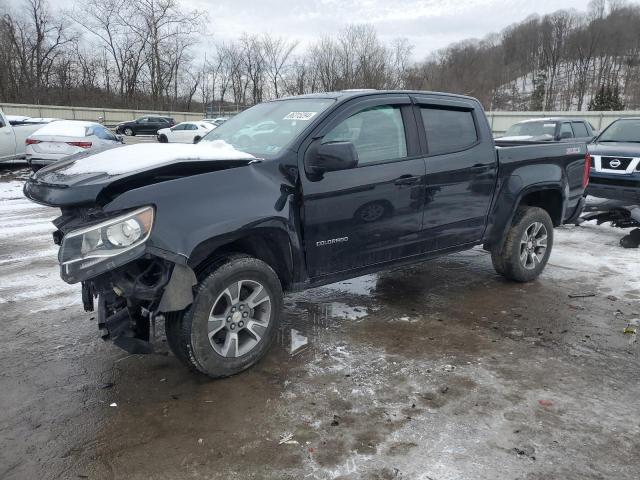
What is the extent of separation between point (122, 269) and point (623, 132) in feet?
34.6

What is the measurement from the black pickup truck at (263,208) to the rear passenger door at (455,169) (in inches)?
0.5

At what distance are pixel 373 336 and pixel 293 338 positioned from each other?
0.65 meters

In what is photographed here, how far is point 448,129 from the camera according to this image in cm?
459

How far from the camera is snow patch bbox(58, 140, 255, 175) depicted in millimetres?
3062

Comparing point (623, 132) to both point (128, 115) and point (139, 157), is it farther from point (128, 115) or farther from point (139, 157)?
point (128, 115)

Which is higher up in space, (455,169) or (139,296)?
(455,169)

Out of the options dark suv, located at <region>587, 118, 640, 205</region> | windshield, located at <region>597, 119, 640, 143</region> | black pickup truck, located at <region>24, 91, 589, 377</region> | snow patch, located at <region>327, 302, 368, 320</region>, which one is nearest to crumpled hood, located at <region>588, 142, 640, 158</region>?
dark suv, located at <region>587, 118, 640, 205</region>

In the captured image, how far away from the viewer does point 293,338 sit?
159 inches

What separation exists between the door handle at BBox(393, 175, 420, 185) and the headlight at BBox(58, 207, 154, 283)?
201 centimetres

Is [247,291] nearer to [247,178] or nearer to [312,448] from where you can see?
[247,178]

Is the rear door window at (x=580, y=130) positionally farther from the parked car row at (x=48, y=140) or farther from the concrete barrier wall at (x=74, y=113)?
the concrete barrier wall at (x=74, y=113)

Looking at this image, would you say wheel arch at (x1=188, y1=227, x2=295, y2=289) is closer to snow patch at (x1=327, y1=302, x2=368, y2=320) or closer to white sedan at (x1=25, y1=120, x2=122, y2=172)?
snow patch at (x1=327, y1=302, x2=368, y2=320)

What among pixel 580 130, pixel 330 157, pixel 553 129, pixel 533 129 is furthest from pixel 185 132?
pixel 330 157

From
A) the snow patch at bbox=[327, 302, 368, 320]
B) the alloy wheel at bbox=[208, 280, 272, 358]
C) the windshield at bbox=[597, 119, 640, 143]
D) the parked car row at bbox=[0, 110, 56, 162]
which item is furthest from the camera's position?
the parked car row at bbox=[0, 110, 56, 162]
